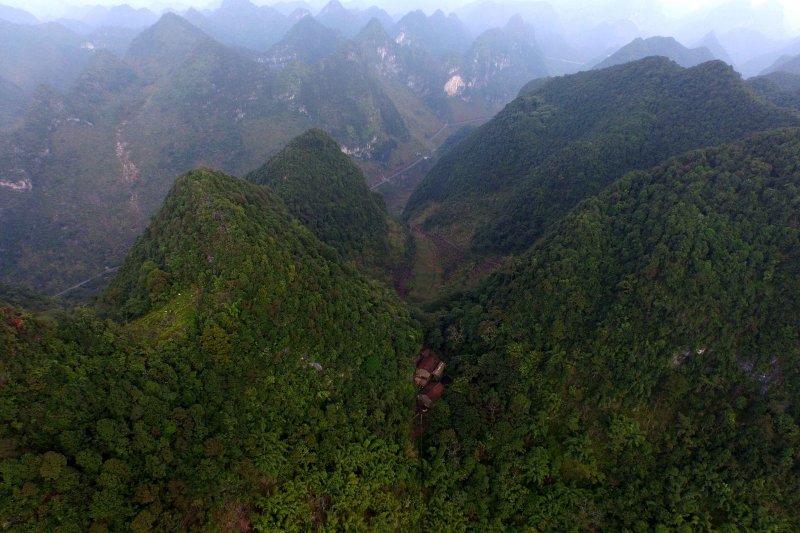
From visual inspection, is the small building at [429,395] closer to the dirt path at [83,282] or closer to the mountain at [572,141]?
the mountain at [572,141]

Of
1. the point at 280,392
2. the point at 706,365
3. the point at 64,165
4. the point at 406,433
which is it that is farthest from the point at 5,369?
the point at 64,165

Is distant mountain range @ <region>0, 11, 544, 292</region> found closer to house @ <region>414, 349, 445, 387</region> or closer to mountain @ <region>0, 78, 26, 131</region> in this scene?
mountain @ <region>0, 78, 26, 131</region>

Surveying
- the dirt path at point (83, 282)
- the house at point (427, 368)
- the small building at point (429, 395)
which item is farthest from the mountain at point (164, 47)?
the small building at point (429, 395)

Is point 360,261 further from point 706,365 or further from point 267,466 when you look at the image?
point 706,365

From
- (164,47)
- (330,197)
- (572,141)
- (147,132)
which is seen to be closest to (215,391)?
(330,197)

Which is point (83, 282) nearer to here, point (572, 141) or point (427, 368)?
point (427, 368)

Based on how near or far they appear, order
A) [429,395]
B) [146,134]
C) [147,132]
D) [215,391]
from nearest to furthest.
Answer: [215,391], [429,395], [146,134], [147,132]

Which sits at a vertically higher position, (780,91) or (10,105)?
(10,105)

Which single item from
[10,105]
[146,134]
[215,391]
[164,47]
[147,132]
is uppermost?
[164,47]
